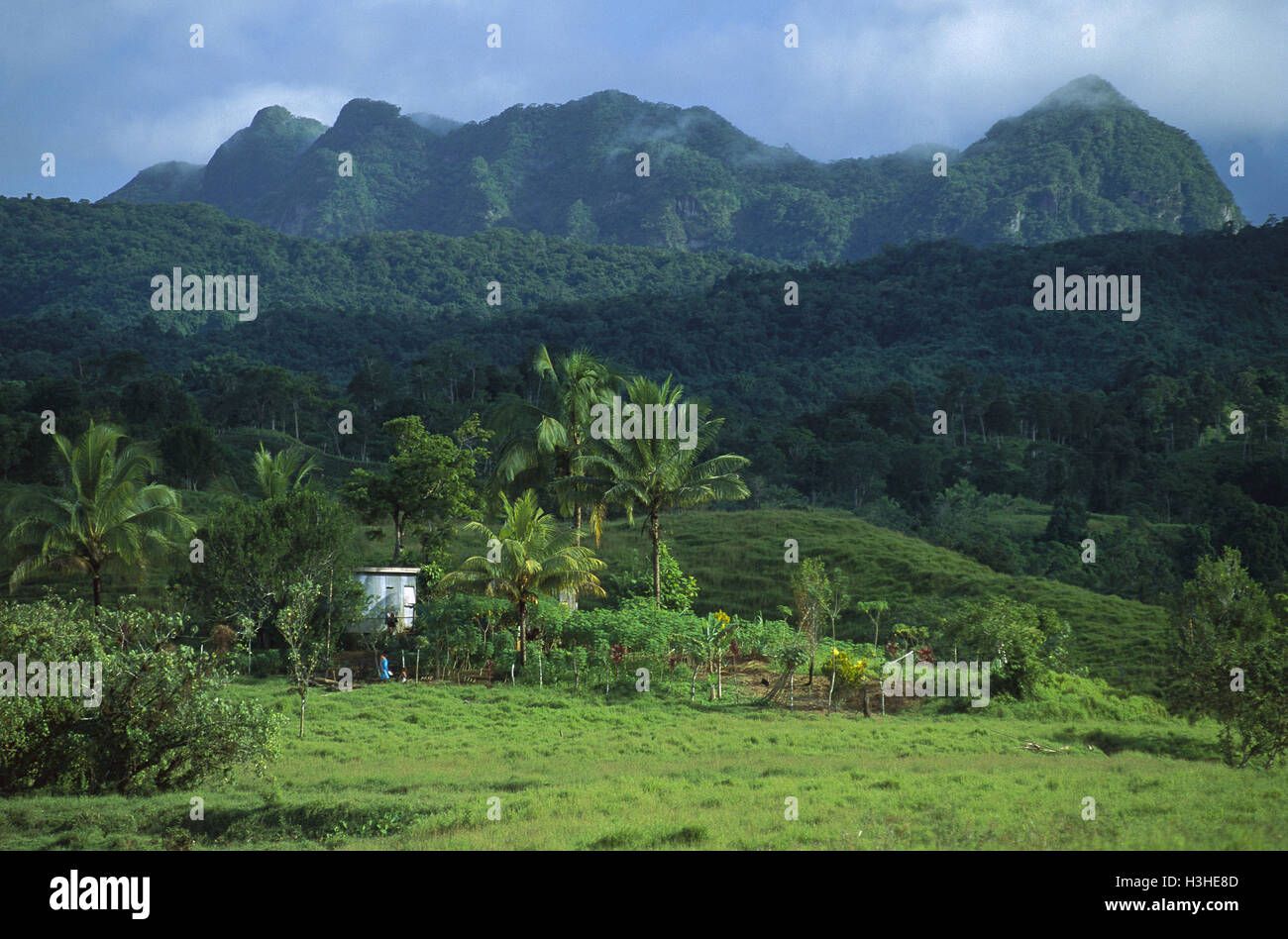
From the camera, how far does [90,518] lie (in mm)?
28062

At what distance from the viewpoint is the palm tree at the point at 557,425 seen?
30.4 m

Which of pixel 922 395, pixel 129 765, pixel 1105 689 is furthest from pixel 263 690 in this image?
pixel 922 395

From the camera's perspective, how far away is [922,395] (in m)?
88.2

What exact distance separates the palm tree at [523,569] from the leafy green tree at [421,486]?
490 centimetres

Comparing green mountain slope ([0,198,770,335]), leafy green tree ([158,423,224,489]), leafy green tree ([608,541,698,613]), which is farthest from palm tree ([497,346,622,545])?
green mountain slope ([0,198,770,335])

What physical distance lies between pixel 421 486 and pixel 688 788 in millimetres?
17267

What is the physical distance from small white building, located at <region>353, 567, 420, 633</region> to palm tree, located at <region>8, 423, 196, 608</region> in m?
5.08

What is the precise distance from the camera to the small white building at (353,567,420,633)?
90.2 feet

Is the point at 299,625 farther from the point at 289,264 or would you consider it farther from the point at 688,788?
the point at 289,264

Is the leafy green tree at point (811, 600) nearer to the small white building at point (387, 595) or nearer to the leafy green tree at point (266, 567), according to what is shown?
the small white building at point (387, 595)

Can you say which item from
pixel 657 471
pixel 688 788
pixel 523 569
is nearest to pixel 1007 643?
pixel 657 471

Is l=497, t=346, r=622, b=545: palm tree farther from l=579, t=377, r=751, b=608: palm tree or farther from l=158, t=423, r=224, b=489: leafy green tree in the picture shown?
l=158, t=423, r=224, b=489: leafy green tree
